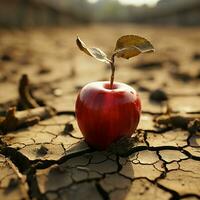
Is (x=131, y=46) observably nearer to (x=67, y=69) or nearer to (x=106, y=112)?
(x=106, y=112)

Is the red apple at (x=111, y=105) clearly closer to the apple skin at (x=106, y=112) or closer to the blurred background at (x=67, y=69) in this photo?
the apple skin at (x=106, y=112)

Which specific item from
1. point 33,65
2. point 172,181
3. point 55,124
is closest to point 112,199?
point 172,181

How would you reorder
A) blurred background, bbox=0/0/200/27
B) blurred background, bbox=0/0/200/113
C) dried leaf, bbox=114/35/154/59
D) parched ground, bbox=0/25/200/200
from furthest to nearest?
blurred background, bbox=0/0/200/27, blurred background, bbox=0/0/200/113, dried leaf, bbox=114/35/154/59, parched ground, bbox=0/25/200/200

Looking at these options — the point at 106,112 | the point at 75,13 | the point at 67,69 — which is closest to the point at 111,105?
the point at 106,112

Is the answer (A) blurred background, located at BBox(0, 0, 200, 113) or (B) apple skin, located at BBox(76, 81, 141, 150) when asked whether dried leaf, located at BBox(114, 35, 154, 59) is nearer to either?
(B) apple skin, located at BBox(76, 81, 141, 150)

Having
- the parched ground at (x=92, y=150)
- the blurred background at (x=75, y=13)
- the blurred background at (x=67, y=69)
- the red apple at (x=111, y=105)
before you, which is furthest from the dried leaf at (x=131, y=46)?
the blurred background at (x=75, y=13)

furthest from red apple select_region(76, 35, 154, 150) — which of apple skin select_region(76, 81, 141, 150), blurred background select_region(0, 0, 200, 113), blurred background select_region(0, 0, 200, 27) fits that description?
blurred background select_region(0, 0, 200, 27)

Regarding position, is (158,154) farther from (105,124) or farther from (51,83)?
(51,83)
